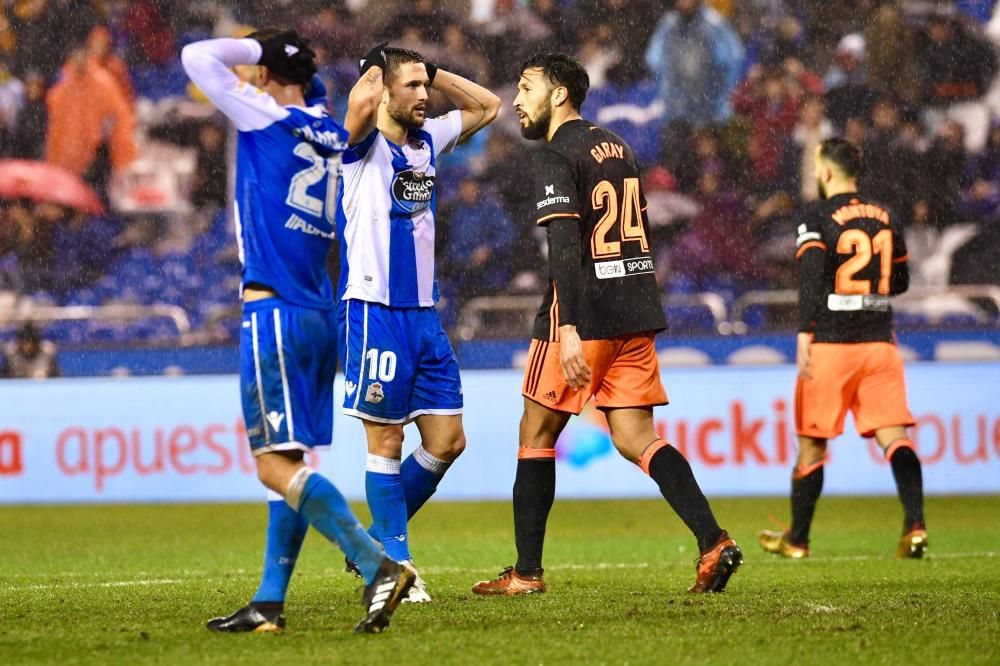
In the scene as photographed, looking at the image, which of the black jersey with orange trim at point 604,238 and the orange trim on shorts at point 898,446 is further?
the orange trim on shorts at point 898,446

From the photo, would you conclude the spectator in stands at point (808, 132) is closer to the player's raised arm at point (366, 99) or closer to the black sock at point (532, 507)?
the black sock at point (532, 507)

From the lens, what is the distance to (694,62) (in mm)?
15953

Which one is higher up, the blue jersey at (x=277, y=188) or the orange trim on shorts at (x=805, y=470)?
the blue jersey at (x=277, y=188)

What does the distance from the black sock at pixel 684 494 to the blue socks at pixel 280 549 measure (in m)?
1.57

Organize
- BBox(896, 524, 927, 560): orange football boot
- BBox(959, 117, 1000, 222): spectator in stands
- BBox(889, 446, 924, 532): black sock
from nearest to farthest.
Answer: BBox(896, 524, 927, 560): orange football boot, BBox(889, 446, 924, 532): black sock, BBox(959, 117, 1000, 222): spectator in stands

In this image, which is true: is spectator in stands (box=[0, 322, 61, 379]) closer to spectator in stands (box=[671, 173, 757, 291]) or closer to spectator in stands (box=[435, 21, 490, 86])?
spectator in stands (box=[435, 21, 490, 86])

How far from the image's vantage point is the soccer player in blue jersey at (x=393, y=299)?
5883 millimetres

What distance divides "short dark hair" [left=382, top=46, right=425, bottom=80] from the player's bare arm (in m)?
0.42

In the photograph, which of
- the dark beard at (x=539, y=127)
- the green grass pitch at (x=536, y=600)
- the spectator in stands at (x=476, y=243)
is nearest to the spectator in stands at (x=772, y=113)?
the spectator in stands at (x=476, y=243)

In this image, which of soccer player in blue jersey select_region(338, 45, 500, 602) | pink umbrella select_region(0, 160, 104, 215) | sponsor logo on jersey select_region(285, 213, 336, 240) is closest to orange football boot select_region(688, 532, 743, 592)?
soccer player in blue jersey select_region(338, 45, 500, 602)

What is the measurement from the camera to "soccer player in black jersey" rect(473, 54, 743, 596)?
234 inches

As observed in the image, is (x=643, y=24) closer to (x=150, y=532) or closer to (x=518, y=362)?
(x=518, y=362)

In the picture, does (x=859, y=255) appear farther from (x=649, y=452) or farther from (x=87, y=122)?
(x=87, y=122)

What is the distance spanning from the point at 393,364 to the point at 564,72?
139cm
